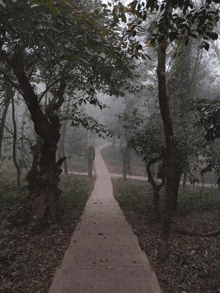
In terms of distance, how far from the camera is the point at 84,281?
335 centimetres

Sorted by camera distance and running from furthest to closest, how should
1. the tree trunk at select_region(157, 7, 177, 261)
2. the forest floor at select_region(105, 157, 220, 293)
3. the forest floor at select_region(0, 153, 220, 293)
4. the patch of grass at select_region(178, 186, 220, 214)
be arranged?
the patch of grass at select_region(178, 186, 220, 214) → the tree trunk at select_region(157, 7, 177, 261) → the forest floor at select_region(105, 157, 220, 293) → the forest floor at select_region(0, 153, 220, 293)

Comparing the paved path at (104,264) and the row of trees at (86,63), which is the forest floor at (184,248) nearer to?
the paved path at (104,264)

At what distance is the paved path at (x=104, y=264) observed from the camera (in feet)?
10.6

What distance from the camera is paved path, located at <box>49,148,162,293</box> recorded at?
3242 mm

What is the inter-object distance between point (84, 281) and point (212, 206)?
25.7 feet

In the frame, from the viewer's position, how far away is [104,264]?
3871mm

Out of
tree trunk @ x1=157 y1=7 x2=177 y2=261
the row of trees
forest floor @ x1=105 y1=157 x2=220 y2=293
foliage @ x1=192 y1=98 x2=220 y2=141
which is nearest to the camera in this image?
the row of trees

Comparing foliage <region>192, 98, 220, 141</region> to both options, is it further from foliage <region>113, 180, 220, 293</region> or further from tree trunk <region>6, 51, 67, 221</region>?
tree trunk <region>6, 51, 67, 221</region>

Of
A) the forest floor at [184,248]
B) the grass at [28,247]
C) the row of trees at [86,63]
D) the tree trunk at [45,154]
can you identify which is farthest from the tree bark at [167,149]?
the tree trunk at [45,154]

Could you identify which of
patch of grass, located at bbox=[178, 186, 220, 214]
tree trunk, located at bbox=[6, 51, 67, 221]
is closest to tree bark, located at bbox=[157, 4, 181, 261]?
tree trunk, located at bbox=[6, 51, 67, 221]

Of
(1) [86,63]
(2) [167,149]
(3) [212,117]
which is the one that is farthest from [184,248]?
(1) [86,63]

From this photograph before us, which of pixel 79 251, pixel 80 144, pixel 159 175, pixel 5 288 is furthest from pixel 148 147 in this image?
pixel 80 144

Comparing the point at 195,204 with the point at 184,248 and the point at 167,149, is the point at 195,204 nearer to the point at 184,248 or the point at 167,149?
the point at 184,248

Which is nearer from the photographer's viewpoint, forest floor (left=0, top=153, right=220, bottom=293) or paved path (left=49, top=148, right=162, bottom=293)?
paved path (left=49, top=148, right=162, bottom=293)
